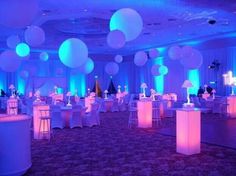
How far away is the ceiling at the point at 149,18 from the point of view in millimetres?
8812

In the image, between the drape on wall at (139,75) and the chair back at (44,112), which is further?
Result: the drape on wall at (139,75)

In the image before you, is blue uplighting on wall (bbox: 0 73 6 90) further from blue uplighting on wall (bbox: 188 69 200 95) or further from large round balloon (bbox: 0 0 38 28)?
large round balloon (bbox: 0 0 38 28)

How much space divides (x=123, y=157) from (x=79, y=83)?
17377 millimetres

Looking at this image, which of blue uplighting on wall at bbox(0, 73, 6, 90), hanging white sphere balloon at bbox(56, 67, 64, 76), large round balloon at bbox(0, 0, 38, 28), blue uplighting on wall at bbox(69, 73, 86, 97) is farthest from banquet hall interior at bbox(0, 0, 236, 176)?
blue uplighting on wall at bbox(69, 73, 86, 97)

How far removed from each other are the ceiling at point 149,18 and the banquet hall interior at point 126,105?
1.2 inches

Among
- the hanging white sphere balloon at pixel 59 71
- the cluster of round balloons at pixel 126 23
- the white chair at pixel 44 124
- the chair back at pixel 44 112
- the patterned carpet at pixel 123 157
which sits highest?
the hanging white sphere balloon at pixel 59 71

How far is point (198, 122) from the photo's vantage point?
629 centimetres

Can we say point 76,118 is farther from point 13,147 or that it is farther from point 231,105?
A: point 231,105

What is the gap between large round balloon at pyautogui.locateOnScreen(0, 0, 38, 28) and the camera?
3803mm

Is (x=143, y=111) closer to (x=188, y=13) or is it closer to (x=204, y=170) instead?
(x=188, y=13)

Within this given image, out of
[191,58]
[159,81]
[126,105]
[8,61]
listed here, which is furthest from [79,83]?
[8,61]

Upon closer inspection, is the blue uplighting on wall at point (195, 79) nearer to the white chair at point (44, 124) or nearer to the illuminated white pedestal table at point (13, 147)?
the white chair at point (44, 124)

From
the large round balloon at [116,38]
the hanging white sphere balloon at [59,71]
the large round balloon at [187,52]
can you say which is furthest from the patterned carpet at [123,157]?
the hanging white sphere balloon at [59,71]

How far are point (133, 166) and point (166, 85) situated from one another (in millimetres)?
14245
